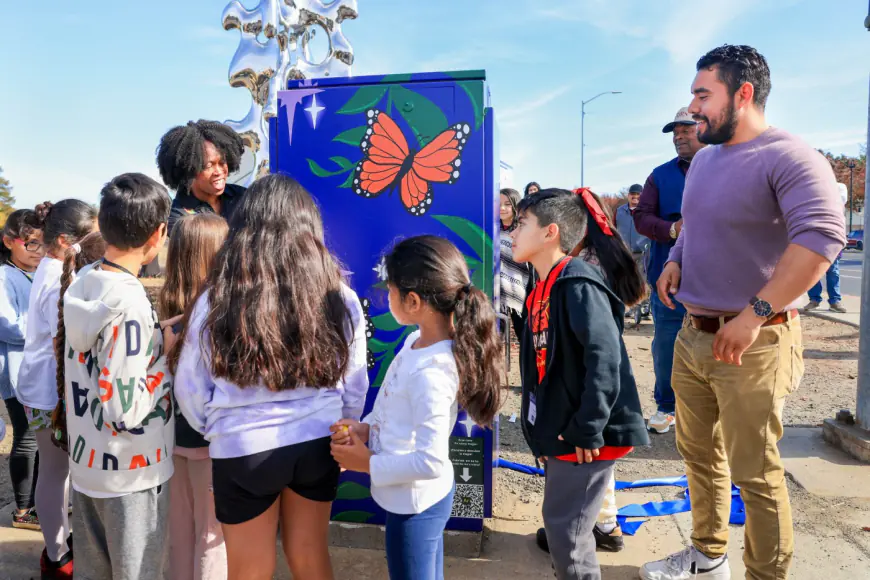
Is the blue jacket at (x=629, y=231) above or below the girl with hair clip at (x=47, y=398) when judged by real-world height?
above

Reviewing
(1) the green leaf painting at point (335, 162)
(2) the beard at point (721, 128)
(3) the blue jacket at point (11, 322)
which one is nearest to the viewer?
(2) the beard at point (721, 128)

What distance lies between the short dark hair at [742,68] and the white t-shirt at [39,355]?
271 cm

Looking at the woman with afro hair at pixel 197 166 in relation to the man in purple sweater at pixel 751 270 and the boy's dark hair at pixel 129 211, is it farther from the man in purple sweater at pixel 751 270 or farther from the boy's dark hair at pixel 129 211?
the man in purple sweater at pixel 751 270

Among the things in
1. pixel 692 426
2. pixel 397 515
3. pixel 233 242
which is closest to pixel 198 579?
pixel 397 515

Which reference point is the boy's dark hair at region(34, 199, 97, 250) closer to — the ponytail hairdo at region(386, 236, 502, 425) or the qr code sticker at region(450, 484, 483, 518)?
the ponytail hairdo at region(386, 236, 502, 425)

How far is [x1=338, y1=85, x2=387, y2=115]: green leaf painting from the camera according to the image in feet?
8.39

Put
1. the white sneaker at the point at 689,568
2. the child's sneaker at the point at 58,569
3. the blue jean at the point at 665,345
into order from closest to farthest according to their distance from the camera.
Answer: the white sneaker at the point at 689,568
the child's sneaker at the point at 58,569
the blue jean at the point at 665,345

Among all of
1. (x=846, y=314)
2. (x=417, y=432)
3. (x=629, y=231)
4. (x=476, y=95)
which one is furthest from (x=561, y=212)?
(x=846, y=314)

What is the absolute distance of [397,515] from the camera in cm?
171

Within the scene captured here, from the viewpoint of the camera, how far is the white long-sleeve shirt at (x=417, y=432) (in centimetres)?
162

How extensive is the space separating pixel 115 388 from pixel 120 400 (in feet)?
0.12

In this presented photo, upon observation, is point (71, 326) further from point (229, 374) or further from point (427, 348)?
point (427, 348)

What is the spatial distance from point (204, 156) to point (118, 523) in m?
1.68

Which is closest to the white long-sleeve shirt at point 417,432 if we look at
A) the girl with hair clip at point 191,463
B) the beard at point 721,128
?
the girl with hair clip at point 191,463
